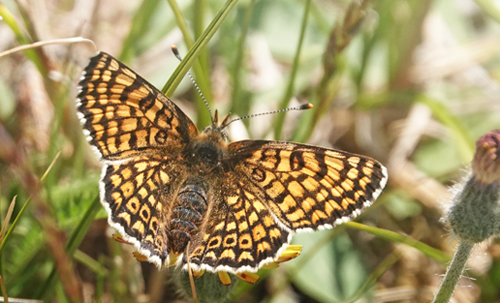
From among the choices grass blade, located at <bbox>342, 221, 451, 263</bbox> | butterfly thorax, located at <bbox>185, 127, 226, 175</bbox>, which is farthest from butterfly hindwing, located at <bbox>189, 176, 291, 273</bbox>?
grass blade, located at <bbox>342, 221, 451, 263</bbox>

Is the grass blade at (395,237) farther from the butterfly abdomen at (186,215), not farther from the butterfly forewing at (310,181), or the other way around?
the butterfly abdomen at (186,215)

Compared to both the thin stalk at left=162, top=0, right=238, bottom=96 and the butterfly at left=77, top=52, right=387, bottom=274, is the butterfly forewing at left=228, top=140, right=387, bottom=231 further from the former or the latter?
the thin stalk at left=162, top=0, right=238, bottom=96

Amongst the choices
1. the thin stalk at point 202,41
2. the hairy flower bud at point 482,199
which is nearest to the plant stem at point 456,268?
the hairy flower bud at point 482,199

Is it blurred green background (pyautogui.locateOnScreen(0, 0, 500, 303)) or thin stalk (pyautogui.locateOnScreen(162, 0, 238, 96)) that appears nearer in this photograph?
thin stalk (pyautogui.locateOnScreen(162, 0, 238, 96))

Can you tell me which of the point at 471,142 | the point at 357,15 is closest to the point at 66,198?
the point at 357,15

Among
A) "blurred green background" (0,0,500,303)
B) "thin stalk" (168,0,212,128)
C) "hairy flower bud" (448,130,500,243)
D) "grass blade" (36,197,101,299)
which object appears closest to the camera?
"hairy flower bud" (448,130,500,243)

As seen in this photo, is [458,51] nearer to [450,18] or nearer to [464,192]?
[450,18]

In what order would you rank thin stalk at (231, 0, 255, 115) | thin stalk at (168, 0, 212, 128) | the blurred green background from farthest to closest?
1. thin stalk at (231, 0, 255, 115)
2. the blurred green background
3. thin stalk at (168, 0, 212, 128)
